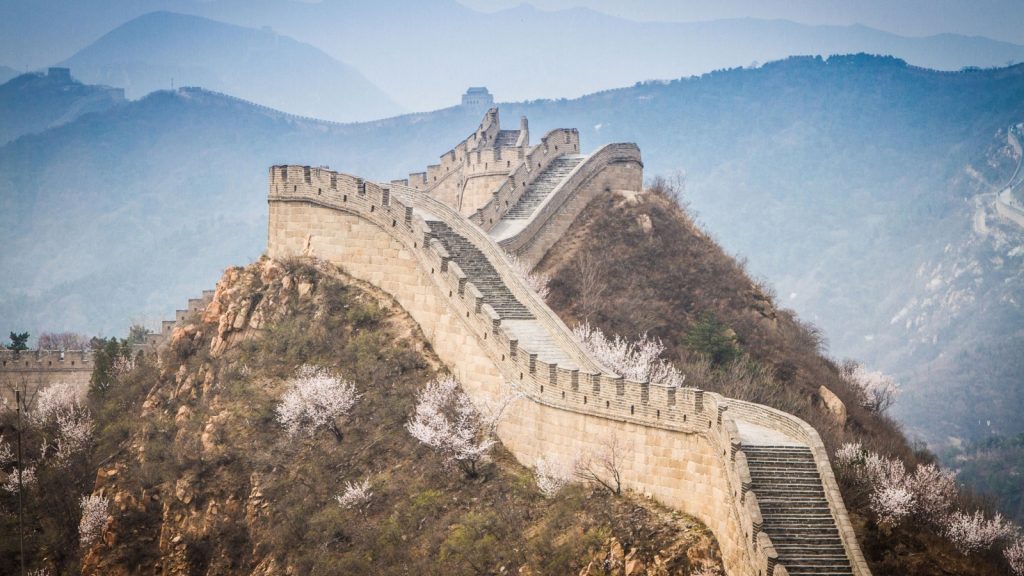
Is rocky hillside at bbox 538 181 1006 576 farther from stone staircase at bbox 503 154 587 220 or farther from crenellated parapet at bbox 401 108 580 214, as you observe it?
crenellated parapet at bbox 401 108 580 214

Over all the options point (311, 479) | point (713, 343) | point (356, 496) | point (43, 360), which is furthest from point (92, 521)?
point (713, 343)

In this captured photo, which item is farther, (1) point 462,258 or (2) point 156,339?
(2) point 156,339

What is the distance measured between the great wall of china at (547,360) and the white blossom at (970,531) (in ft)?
20.5

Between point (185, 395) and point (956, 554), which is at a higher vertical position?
point (185, 395)

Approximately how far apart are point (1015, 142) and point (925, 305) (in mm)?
25805

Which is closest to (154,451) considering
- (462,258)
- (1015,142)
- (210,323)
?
(210,323)

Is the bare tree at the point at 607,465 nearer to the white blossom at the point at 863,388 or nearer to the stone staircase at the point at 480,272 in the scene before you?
the stone staircase at the point at 480,272

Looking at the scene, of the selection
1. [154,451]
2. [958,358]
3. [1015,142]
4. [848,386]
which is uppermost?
[1015,142]

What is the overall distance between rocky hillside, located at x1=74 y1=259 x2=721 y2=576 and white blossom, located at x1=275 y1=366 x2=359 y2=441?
413mm

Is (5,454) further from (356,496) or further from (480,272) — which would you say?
(480,272)

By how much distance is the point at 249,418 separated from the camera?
159 feet

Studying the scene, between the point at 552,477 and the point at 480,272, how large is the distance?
12.0m

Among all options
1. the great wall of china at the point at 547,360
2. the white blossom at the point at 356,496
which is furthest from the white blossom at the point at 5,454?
the white blossom at the point at 356,496

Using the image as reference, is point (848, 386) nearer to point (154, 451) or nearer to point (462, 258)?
point (462, 258)
